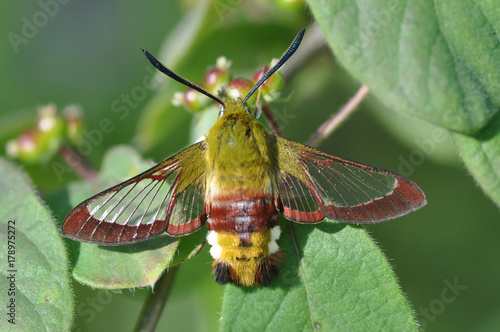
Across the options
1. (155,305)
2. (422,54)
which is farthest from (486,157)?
(155,305)

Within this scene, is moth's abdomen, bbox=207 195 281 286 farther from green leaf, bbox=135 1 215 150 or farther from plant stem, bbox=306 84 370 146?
green leaf, bbox=135 1 215 150

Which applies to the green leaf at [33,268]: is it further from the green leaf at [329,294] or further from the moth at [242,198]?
the green leaf at [329,294]

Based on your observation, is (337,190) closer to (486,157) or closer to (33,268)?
(486,157)

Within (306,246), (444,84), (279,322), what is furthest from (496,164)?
(279,322)

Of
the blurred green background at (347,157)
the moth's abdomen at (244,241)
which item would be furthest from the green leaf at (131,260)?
the blurred green background at (347,157)

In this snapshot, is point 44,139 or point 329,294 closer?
point 329,294
